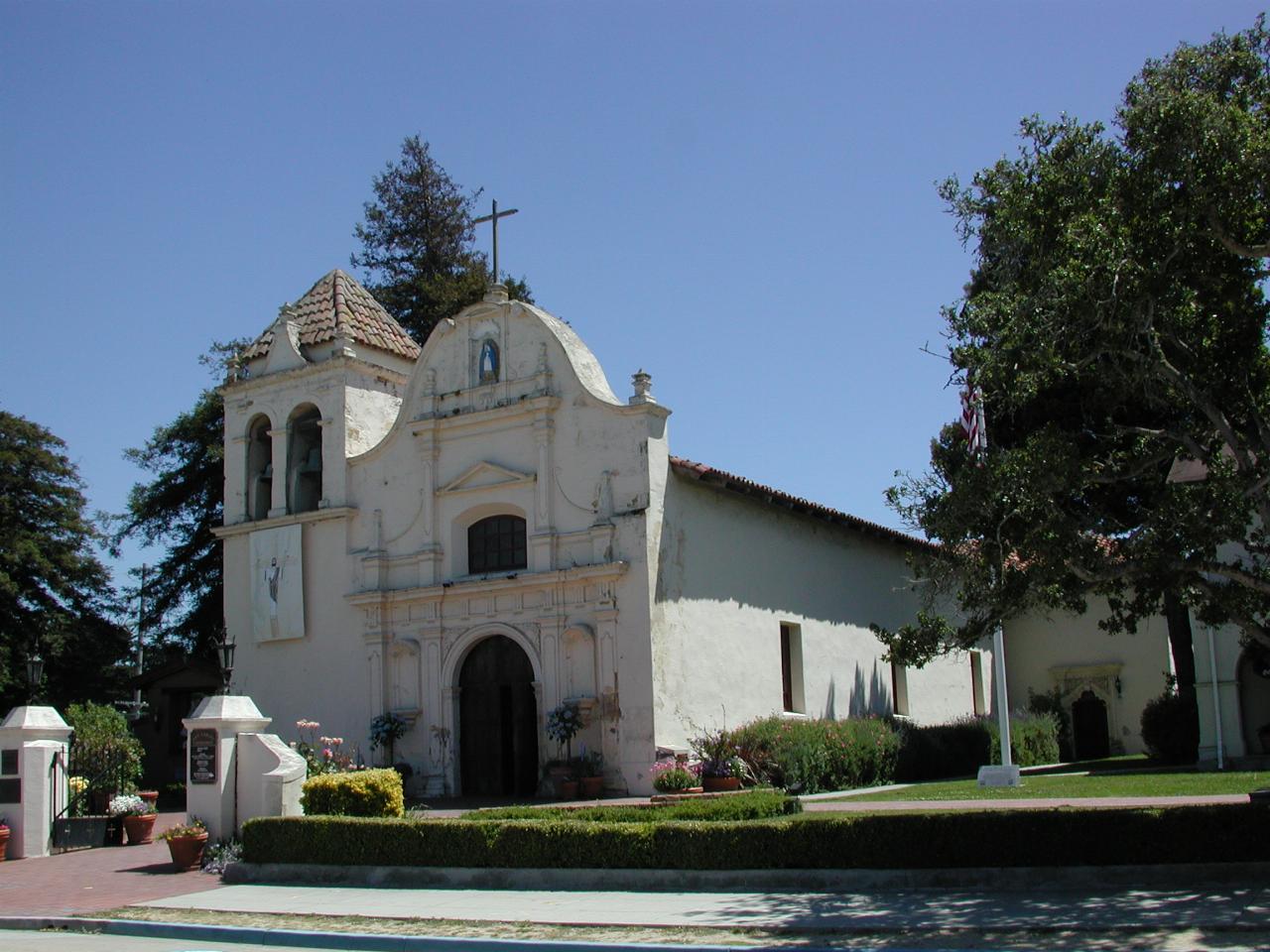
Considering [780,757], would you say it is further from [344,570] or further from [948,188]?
[948,188]

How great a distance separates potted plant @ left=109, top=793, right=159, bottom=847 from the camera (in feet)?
70.9

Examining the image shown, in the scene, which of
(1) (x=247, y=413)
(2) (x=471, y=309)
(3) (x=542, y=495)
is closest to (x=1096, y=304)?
(3) (x=542, y=495)

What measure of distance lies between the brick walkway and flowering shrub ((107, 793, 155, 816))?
58cm

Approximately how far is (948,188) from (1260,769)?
16294 mm

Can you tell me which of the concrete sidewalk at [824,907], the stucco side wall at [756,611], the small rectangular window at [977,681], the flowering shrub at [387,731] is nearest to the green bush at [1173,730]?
the stucco side wall at [756,611]

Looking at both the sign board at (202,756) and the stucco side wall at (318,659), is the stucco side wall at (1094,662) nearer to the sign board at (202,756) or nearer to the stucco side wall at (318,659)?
the stucco side wall at (318,659)

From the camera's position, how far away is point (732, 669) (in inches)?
1037

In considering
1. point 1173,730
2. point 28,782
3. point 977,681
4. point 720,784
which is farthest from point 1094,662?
point 28,782

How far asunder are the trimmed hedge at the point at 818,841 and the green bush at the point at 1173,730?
760 inches

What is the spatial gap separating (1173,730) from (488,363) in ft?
60.5

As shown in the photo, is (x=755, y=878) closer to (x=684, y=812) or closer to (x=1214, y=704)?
(x=684, y=812)

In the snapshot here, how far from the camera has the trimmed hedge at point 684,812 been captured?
15391 millimetres

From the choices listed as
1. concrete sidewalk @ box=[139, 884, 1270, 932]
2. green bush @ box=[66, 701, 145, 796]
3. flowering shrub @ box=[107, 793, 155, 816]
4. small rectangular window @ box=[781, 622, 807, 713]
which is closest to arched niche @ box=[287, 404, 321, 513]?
green bush @ box=[66, 701, 145, 796]

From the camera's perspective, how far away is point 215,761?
744 inches
